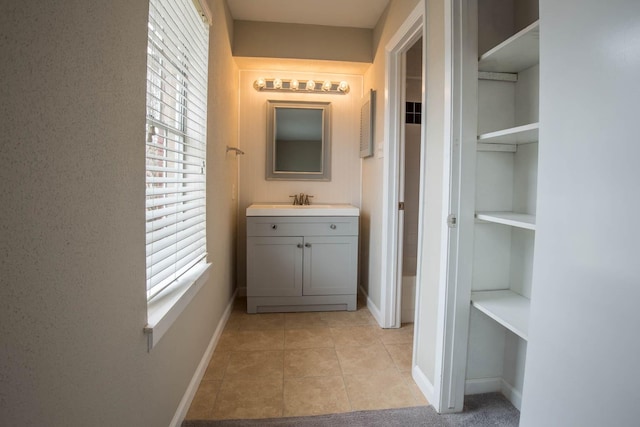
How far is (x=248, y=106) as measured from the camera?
3.11 metres

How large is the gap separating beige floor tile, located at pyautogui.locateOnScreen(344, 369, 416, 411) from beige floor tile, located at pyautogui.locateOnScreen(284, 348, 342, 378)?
131mm

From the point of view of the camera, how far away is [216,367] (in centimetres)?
194

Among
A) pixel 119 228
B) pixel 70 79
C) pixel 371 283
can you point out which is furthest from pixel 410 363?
pixel 70 79

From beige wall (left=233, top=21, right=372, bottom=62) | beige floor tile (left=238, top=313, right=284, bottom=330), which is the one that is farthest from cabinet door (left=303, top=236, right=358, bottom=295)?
beige wall (left=233, top=21, right=372, bottom=62)

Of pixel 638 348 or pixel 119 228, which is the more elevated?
pixel 119 228

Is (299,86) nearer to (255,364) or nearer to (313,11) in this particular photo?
(313,11)

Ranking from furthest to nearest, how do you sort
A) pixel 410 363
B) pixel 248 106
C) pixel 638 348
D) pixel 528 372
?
1. pixel 248 106
2. pixel 410 363
3. pixel 528 372
4. pixel 638 348

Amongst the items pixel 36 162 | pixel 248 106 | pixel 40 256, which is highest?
pixel 248 106

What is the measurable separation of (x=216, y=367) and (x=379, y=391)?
96cm

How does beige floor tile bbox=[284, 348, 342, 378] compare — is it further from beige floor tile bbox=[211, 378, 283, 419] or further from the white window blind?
the white window blind

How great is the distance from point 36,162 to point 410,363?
2065mm

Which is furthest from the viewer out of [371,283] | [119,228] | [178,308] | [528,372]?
[371,283]

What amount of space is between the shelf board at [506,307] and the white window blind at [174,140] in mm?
1371

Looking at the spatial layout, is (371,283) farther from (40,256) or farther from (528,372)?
(40,256)
